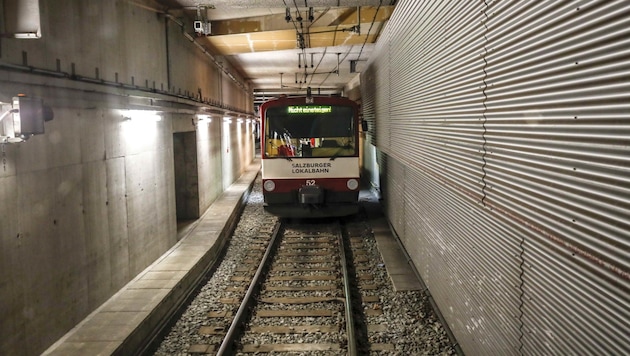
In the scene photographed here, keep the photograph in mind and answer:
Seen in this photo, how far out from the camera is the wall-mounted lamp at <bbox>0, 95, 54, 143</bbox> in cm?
412

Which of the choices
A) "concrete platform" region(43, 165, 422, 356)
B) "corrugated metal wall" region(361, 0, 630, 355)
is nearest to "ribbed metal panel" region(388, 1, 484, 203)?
"corrugated metal wall" region(361, 0, 630, 355)

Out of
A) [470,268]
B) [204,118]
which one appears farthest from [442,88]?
[204,118]

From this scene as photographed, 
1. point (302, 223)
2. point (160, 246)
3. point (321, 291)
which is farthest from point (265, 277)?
point (302, 223)

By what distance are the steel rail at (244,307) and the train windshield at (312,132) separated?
2.61 meters

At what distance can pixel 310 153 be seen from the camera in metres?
11.6

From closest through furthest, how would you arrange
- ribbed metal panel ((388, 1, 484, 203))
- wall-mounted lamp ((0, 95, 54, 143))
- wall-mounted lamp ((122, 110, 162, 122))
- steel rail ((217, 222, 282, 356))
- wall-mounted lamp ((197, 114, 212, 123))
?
ribbed metal panel ((388, 1, 484, 203)), wall-mounted lamp ((0, 95, 54, 143)), steel rail ((217, 222, 282, 356)), wall-mounted lamp ((122, 110, 162, 122)), wall-mounted lamp ((197, 114, 212, 123))

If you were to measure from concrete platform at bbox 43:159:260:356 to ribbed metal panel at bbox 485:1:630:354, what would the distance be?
410 cm

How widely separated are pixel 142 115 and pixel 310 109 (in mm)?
4801

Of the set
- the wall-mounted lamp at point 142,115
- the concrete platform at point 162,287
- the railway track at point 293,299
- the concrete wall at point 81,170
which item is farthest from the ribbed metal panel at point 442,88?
the wall-mounted lamp at point 142,115

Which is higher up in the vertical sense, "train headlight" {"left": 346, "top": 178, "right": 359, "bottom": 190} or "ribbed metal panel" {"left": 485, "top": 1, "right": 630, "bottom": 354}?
"ribbed metal panel" {"left": 485, "top": 1, "right": 630, "bottom": 354}

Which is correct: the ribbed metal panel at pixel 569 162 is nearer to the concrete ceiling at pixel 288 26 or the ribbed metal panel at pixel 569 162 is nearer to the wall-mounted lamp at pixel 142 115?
the wall-mounted lamp at pixel 142 115

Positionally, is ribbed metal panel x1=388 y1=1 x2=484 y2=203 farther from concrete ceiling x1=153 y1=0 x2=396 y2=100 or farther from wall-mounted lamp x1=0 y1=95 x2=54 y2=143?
wall-mounted lamp x1=0 y1=95 x2=54 y2=143

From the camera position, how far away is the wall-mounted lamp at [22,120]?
4.12 metres

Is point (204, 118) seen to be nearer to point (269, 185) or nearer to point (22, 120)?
point (269, 185)
